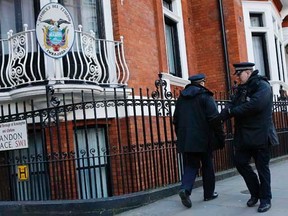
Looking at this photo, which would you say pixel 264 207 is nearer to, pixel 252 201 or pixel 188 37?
pixel 252 201

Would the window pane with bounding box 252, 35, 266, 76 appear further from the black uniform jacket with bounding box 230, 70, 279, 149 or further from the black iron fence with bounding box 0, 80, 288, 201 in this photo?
the black uniform jacket with bounding box 230, 70, 279, 149

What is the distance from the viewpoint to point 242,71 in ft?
18.5

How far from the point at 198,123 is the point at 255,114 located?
2.83 ft

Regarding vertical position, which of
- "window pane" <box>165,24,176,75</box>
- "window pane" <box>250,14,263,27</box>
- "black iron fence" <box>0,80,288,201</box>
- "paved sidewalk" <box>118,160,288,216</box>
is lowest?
"paved sidewalk" <box>118,160,288,216</box>

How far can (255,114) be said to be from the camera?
5445 mm

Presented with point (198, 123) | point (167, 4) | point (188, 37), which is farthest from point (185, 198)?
point (188, 37)

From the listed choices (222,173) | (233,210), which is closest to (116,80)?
(222,173)

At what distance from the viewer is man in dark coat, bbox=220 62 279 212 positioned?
17.8 ft

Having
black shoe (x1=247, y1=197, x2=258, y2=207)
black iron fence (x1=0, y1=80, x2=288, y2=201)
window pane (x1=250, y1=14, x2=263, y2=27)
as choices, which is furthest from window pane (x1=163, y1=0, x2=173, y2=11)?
black shoe (x1=247, y1=197, x2=258, y2=207)

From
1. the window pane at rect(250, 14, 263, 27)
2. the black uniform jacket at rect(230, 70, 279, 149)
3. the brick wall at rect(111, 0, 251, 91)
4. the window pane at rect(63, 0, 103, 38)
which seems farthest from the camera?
the window pane at rect(250, 14, 263, 27)

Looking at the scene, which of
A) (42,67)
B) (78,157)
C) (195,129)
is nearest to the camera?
(195,129)

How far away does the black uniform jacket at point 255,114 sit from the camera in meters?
5.39

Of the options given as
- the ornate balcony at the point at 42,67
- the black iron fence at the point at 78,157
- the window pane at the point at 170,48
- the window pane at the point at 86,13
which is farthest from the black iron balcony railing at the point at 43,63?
the window pane at the point at 170,48

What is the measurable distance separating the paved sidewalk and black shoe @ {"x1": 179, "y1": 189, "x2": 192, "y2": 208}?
72 mm
